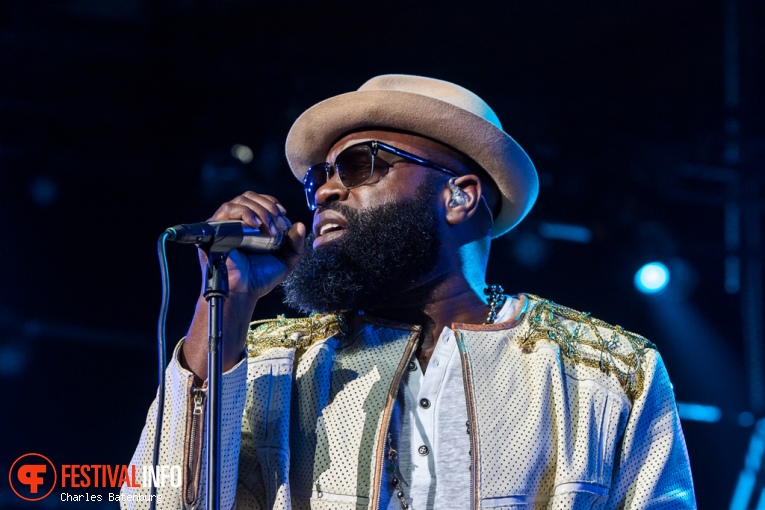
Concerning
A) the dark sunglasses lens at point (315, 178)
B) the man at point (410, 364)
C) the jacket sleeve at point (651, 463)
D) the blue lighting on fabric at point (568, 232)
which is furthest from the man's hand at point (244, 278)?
the blue lighting on fabric at point (568, 232)

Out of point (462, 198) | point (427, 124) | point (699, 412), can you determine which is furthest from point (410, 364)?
point (699, 412)

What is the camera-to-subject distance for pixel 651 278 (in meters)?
6.26

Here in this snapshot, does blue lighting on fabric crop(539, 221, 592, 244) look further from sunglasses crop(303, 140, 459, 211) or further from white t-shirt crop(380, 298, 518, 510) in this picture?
white t-shirt crop(380, 298, 518, 510)

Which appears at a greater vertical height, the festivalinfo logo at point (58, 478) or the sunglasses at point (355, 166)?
the sunglasses at point (355, 166)

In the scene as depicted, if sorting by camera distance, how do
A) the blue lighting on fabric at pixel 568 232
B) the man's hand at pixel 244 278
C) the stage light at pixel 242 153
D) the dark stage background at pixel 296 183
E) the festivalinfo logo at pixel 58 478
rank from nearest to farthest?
the man's hand at pixel 244 278, the festivalinfo logo at pixel 58 478, the dark stage background at pixel 296 183, the stage light at pixel 242 153, the blue lighting on fabric at pixel 568 232

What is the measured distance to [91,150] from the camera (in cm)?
526

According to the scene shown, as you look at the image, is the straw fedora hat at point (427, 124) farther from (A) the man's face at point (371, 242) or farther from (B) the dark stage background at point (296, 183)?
(B) the dark stage background at point (296, 183)

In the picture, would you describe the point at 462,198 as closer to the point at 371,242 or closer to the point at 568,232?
the point at 371,242

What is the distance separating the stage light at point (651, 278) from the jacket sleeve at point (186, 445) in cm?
400

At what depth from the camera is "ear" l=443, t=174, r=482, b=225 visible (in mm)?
3789

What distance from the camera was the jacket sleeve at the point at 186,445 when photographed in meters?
2.80

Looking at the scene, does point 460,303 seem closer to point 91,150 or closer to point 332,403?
point 332,403

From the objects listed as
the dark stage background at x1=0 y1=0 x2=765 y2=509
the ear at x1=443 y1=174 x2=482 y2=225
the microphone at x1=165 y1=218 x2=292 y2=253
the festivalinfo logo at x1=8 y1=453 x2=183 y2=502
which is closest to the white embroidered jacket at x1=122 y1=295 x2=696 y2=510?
the microphone at x1=165 y1=218 x2=292 y2=253

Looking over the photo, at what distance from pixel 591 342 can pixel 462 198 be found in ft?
2.75
